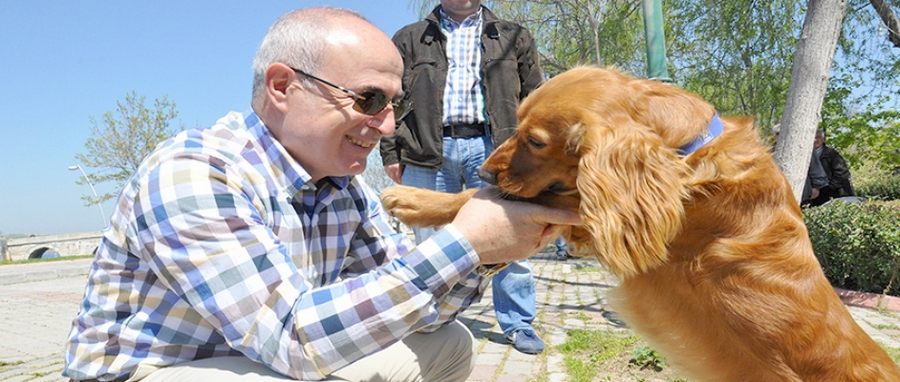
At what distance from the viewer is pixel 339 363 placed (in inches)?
62.2

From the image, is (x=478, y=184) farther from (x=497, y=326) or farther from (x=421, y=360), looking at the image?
(x=421, y=360)

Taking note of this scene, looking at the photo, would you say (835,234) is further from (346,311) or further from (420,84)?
(346,311)

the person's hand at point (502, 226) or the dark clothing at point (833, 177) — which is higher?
the person's hand at point (502, 226)

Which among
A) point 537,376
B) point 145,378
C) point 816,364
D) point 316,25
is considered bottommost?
point 537,376

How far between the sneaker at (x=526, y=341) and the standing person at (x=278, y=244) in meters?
2.23

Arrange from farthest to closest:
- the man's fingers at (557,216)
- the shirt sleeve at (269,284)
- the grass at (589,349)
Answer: the grass at (589,349) → the man's fingers at (557,216) → the shirt sleeve at (269,284)

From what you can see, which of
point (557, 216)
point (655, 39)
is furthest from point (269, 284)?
point (655, 39)

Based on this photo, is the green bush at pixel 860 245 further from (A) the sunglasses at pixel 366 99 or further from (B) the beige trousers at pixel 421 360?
(A) the sunglasses at pixel 366 99

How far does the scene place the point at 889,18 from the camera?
8.20m

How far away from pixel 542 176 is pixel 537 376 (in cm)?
198

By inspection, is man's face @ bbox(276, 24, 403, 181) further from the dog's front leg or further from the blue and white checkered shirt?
the blue and white checkered shirt

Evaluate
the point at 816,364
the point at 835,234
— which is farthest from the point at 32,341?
the point at 835,234

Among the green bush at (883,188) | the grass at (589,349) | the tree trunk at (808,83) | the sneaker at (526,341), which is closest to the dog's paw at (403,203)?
the grass at (589,349)

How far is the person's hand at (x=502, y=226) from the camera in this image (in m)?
1.66
